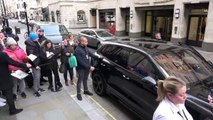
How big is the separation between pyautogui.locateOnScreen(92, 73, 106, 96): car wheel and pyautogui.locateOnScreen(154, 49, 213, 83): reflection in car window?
6.44ft

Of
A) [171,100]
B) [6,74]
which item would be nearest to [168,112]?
[171,100]

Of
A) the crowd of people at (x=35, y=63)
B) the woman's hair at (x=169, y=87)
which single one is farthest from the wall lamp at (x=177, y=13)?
the woman's hair at (x=169, y=87)

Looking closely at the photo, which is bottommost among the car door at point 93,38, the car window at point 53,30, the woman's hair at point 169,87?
the car door at point 93,38

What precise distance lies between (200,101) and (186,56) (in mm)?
1275

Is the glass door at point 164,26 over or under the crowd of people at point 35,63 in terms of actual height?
over

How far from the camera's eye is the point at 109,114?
14.7ft

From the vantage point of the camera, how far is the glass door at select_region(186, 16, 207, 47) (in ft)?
44.5

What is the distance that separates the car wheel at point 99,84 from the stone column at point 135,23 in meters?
14.5

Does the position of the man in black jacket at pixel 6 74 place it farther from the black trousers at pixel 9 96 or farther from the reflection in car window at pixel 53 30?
the reflection in car window at pixel 53 30

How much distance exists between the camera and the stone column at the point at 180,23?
13.9 meters

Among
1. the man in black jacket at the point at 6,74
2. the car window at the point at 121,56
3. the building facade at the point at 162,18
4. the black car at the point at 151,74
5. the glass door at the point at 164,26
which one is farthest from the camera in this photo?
the glass door at the point at 164,26

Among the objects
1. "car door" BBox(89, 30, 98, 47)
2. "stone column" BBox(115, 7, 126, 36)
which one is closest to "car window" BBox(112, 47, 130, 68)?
"car door" BBox(89, 30, 98, 47)

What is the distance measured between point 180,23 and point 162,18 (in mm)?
3505

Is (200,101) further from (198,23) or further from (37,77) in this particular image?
(198,23)
